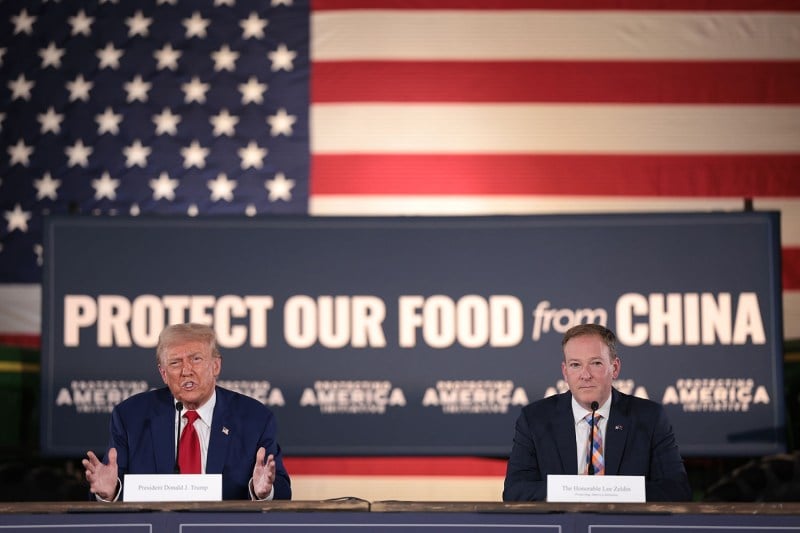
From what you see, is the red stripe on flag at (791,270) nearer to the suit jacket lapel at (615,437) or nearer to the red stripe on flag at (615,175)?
the red stripe on flag at (615,175)

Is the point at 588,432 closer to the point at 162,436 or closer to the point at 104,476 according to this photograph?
the point at 162,436

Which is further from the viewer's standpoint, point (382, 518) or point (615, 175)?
point (615, 175)

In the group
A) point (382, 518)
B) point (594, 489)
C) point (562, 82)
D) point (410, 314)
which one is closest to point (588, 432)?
point (594, 489)

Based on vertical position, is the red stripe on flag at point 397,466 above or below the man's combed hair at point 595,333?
below

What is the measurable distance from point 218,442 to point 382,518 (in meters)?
1.01

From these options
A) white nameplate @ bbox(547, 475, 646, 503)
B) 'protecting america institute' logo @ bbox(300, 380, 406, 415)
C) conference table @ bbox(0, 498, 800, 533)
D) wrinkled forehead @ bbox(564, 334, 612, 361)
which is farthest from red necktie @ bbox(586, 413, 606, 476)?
'protecting america institute' logo @ bbox(300, 380, 406, 415)

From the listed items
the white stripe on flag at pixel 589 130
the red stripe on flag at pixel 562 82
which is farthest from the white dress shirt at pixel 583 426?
the red stripe on flag at pixel 562 82

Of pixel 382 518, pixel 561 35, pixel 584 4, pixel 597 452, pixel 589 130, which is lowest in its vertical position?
pixel 382 518

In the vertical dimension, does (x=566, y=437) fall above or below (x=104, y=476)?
above

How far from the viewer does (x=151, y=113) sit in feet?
19.4

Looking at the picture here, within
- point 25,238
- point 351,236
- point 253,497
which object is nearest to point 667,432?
point 253,497

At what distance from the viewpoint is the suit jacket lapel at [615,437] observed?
141 inches

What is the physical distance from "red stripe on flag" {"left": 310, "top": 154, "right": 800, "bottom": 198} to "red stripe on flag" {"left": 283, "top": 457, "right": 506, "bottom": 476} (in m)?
1.46

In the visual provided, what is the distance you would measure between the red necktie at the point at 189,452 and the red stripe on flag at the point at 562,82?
2.66 metres
